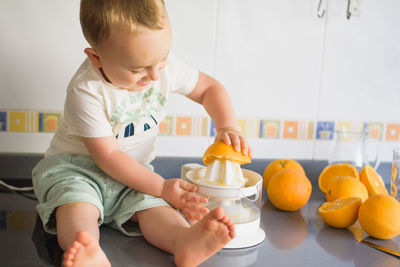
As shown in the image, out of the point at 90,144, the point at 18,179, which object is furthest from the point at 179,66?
the point at 18,179

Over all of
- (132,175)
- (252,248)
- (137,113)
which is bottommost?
(252,248)

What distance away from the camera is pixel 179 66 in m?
1.00

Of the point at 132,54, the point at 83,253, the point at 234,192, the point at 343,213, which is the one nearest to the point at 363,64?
the point at 343,213

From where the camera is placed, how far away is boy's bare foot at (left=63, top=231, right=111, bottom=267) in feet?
2.06

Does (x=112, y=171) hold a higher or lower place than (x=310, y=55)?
lower

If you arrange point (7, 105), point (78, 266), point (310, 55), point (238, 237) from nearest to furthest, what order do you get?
point (78, 266) → point (238, 237) → point (7, 105) → point (310, 55)

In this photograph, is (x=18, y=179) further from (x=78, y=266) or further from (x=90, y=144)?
(x=78, y=266)

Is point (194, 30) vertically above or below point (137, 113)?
above

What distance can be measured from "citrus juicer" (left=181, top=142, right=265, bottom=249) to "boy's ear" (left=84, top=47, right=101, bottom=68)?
26 centimetres

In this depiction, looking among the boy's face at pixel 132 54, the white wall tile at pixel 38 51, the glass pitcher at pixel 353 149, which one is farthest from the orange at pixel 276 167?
the white wall tile at pixel 38 51

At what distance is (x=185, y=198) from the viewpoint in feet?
2.79

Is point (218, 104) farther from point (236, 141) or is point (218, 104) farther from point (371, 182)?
point (371, 182)

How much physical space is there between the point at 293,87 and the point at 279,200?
1.15ft

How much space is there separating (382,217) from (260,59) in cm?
51
